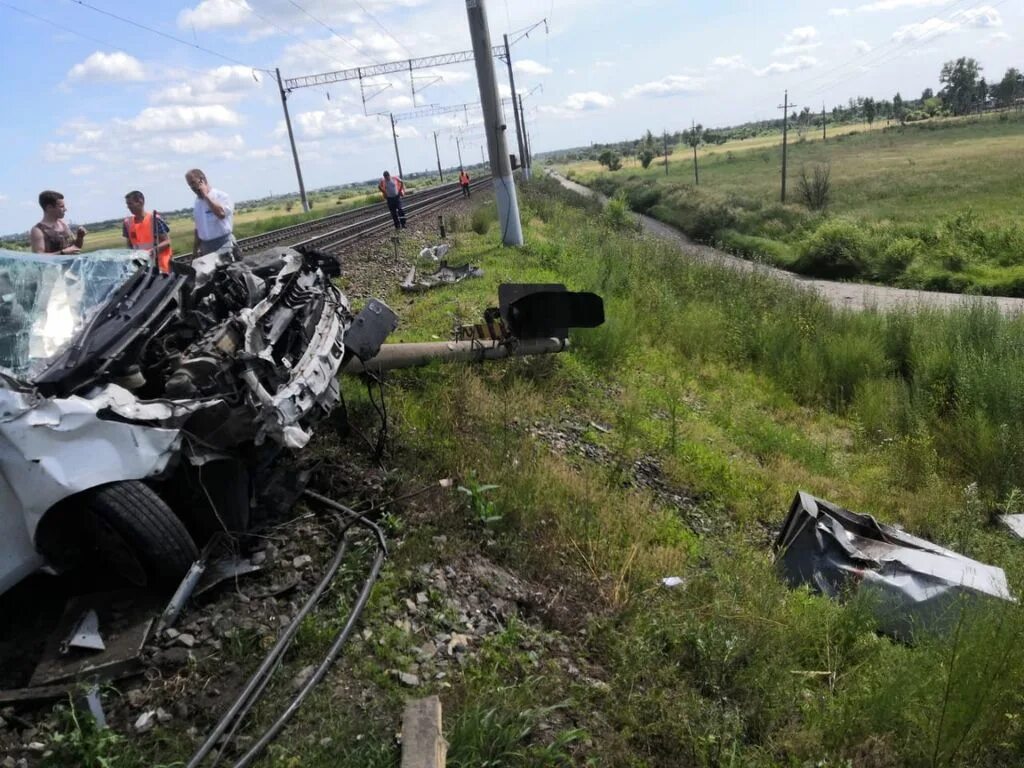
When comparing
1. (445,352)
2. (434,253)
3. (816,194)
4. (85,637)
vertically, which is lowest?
(816,194)

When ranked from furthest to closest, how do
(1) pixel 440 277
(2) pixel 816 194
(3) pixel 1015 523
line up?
(2) pixel 816 194 → (1) pixel 440 277 → (3) pixel 1015 523

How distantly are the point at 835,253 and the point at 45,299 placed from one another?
2733 cm

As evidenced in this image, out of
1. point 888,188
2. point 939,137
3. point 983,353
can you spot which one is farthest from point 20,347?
point 939,137

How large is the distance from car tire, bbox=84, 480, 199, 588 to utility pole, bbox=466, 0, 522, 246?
36.2 ft

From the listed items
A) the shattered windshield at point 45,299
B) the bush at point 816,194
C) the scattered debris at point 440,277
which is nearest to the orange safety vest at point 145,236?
the shattered windshield at point 45,299

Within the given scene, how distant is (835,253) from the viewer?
2683 cm

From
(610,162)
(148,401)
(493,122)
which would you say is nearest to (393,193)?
(493,122)

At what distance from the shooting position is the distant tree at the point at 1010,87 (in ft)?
344

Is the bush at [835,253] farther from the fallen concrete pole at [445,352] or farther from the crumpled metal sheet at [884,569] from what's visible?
the crumpled metal sheet at [884,569]

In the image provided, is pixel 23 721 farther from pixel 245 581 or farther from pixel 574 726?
pixel 574 726

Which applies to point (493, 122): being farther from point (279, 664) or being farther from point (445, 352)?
point (279, 664)

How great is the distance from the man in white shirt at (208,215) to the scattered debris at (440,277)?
119 inches

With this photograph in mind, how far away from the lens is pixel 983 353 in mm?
10953

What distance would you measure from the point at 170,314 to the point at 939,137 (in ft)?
293
